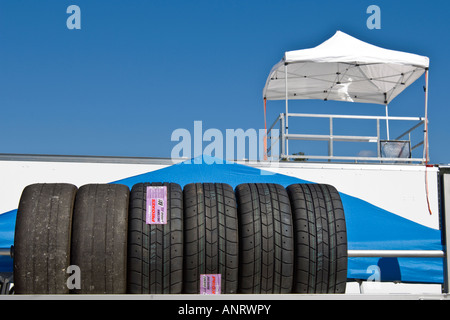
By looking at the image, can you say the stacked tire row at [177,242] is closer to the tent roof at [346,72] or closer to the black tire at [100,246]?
the black tire at [100,246]

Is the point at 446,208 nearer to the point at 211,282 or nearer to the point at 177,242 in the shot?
the point at 211,282

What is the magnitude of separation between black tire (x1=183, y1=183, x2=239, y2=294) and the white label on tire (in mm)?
154

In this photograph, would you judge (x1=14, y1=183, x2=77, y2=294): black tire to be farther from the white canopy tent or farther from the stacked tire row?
the white canopy tent

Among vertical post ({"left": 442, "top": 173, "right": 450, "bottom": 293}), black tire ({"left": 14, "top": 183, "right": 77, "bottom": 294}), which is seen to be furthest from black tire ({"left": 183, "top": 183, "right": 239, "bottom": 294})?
vertical post ({"left": 442, "top": 173, "right": 450, "bottom": 293})

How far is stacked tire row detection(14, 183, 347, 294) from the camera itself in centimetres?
299

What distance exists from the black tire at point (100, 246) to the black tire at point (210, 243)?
0.42m

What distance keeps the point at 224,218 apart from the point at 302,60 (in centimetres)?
879

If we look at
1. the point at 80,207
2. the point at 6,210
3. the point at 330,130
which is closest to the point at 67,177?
the point at 6,210

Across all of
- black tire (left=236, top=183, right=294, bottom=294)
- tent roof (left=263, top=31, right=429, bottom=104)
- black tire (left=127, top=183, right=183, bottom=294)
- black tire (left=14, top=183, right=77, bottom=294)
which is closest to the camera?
black tire (left=14, top=183, right=77, bottom=294)

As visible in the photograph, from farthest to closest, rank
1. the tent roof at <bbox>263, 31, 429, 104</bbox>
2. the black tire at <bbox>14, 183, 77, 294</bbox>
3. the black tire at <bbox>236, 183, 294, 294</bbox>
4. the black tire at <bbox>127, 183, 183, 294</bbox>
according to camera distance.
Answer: the tent roof at <bbox>263, 31, 429, 104</bbox> < the black tire at <bbox>236, 183, 294, 294</bbox> < the black tire at <bbox>127, 183, 183, 294</bbox> < the black tire at <bbox>14, 183, 77, 294</bbox>

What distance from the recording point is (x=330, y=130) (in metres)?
11.1

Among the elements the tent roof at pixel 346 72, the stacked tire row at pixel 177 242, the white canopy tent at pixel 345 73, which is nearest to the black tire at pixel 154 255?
the stacked tire row at pixel 177 242

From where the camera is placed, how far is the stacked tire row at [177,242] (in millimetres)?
2992
